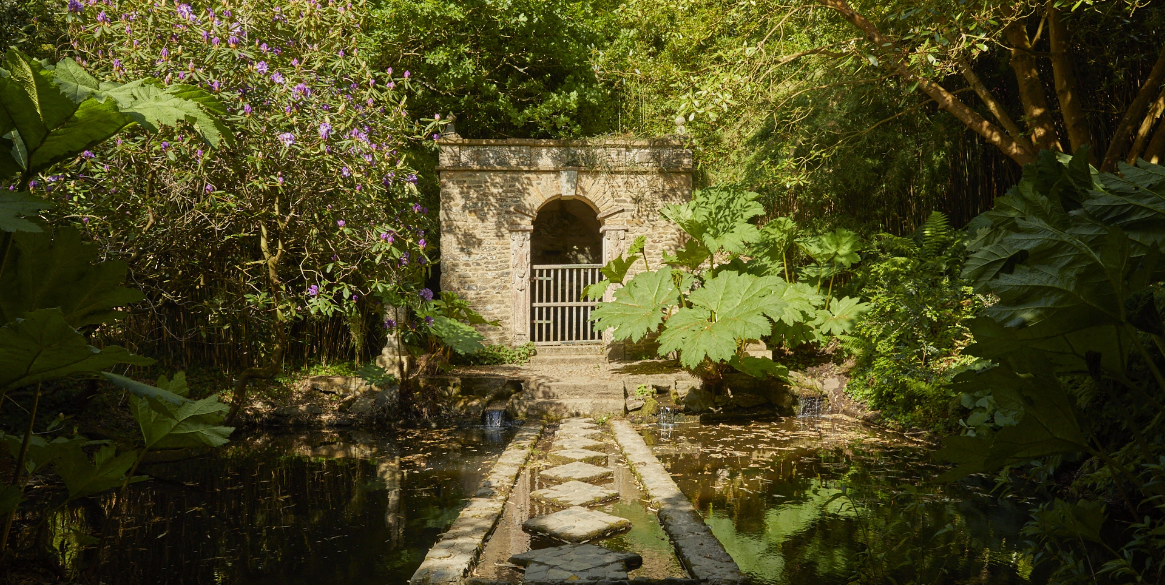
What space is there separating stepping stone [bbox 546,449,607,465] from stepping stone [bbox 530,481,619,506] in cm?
80

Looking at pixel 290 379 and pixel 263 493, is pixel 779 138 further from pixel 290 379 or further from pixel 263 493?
pixel 263 493

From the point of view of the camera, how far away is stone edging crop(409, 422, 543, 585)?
9.92 feet

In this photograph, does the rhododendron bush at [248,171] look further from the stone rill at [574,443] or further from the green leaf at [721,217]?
the green leaf at [721,217]

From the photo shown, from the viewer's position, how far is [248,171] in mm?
6859

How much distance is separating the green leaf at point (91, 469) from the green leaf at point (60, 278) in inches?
14.2

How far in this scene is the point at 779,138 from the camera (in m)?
9.71

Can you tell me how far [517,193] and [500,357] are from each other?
251cm

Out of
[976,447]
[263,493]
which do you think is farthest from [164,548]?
[976,447]

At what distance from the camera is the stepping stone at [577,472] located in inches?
197

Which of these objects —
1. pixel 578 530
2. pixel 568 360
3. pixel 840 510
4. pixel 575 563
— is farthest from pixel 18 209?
pixel 568 360

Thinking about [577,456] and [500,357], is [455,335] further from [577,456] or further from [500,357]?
[577,456]

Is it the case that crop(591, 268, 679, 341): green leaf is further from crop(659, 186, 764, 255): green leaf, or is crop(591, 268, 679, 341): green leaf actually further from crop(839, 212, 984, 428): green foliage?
crop(839, 212, 984, 428): green foliage

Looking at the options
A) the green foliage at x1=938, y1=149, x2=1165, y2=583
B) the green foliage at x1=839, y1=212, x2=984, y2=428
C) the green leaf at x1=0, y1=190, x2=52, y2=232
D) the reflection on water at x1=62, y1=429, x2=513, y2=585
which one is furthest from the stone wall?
the green leaf at x1=0, y1=190, x2=52, y2=232

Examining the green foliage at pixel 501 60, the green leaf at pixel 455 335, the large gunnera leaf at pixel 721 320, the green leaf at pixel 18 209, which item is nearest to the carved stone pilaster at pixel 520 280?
the green leaf at pixel 455 335
